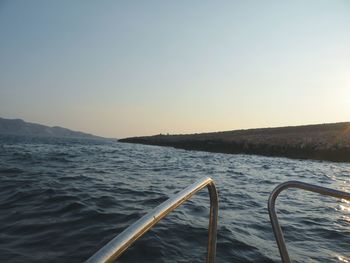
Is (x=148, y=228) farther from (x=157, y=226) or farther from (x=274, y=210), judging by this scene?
(x=157, y=226)

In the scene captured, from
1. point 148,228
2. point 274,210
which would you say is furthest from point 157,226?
point 148,228

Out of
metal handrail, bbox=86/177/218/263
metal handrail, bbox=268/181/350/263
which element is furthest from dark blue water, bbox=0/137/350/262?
metal handrail, bbox=86/177/218/263

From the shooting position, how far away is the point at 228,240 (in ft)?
17.6

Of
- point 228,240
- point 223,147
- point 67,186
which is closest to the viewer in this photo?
point 228,240

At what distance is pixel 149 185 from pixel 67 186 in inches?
93.4

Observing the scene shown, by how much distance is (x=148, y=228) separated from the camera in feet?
4.68

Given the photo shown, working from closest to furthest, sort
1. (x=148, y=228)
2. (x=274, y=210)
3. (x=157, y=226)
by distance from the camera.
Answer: (x=148, y=228) → (x=274, y=210) → (x=157, y=226)

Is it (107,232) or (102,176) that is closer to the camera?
(107,232)

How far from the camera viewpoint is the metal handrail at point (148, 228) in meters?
1.13

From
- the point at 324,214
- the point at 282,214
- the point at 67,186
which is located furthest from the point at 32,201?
the point at 324,214

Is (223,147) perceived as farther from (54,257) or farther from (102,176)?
(54,257)

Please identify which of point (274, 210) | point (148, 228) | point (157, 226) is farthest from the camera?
point (157, 226)

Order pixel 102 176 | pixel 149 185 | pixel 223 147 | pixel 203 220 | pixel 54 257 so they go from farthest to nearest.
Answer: pixel 223 147
pixel 102 176
pixel 149 185
pixel 203 220
pixel 54 257

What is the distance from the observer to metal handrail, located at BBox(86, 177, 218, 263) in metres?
1.13
